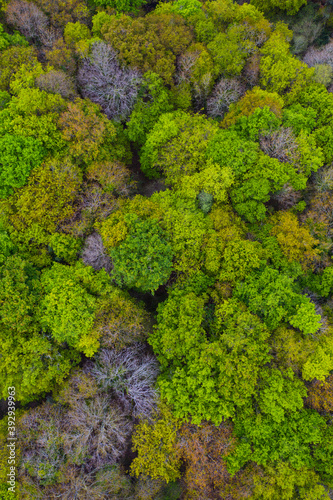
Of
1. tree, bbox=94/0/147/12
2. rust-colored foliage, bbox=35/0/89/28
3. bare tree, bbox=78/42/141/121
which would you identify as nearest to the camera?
bare tree, bbox=78/42/141/121

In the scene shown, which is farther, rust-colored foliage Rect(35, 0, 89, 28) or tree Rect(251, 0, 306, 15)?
tree Rect(251, 0, 306, 15)

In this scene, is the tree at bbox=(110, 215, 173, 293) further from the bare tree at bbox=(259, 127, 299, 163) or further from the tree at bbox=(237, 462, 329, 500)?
the tree at bbox=(237, 462, 329, 500)

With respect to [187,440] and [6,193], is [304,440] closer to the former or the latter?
[187,440]

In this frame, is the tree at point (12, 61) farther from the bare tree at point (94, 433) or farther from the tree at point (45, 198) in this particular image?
the bare tree at point (94, 433)

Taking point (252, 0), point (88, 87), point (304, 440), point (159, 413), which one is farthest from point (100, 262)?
point (252, 0)

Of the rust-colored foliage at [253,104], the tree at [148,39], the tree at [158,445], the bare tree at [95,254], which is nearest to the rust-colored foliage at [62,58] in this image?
the tree at [148,39]

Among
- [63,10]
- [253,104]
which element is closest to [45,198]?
[253,104]

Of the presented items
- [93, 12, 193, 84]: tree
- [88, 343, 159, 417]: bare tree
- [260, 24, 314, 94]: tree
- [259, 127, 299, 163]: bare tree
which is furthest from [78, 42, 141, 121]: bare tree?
[88, 343, 159, 417]: bare tree

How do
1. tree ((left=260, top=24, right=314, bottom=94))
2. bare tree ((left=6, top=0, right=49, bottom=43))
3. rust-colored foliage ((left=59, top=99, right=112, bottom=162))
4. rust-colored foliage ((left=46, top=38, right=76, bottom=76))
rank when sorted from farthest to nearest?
bare tree ((left=6, top=0, right=49, bottom=43))
tree ((left=260, top=24, right=314, bottom=94))
rust-colored foliage ((left=46, top=38, right=76, bottom=76))
rust-colored foliage ((left=59, top=99, right=112, bottom=162))
